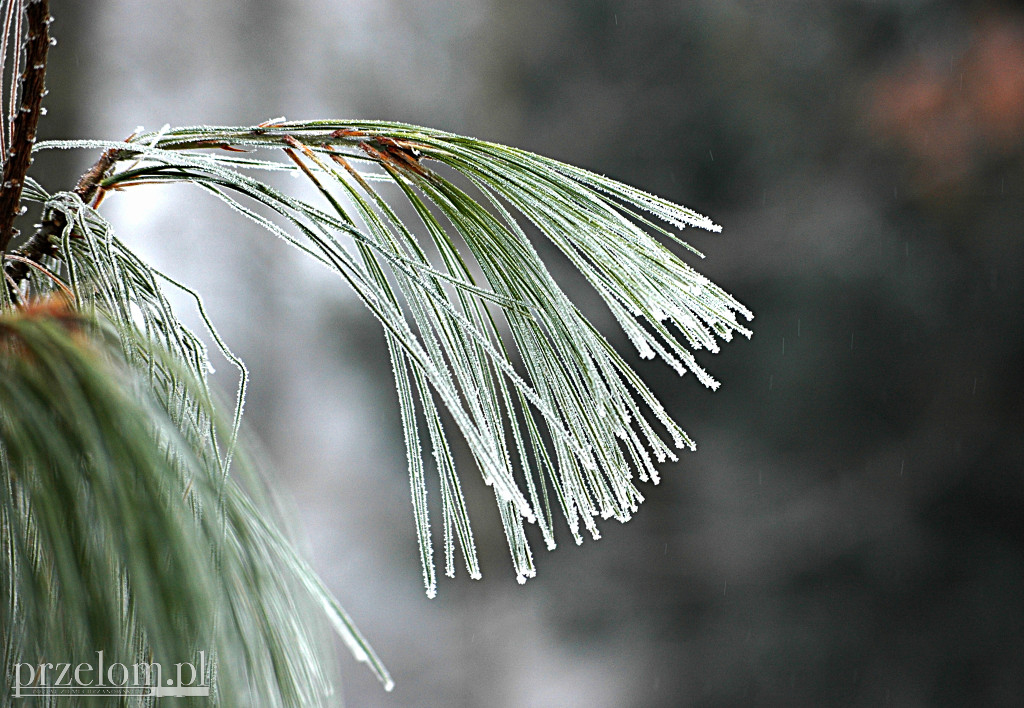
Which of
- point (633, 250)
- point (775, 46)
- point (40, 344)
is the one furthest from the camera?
point (775, 46)

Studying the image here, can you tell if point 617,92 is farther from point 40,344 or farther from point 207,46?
point 40,344

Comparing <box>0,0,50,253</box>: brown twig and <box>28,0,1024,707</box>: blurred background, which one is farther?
<box>28,0,1024,707</box>: blurred background

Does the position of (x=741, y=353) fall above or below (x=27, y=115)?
above

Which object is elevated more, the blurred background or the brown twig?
the blurred background

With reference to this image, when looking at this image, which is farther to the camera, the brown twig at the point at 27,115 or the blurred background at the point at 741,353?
the blurred background at the point at 741,353

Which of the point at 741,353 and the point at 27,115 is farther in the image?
the point at 741,353

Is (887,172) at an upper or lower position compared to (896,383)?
upper

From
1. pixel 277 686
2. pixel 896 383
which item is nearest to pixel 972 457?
pixel 896 383

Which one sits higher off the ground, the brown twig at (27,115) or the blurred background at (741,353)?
the blurred background at (741,353)
